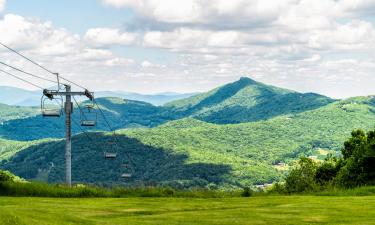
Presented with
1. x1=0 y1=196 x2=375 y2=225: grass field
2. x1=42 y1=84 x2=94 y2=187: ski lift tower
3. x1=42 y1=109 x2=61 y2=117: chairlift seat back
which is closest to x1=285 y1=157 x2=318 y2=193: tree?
x1=0 y1=196 x2=375 y2=225: grass field

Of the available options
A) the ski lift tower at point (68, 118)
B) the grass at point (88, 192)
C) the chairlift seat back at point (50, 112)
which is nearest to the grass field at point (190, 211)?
the grass at point (88, 192)

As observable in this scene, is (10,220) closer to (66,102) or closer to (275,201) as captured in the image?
(275,201)

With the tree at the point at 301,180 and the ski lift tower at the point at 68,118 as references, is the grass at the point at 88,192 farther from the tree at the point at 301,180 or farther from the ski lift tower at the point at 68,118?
the tree at the point at 301,180

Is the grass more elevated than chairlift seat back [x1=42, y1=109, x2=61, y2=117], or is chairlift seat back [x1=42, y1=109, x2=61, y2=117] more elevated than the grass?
chairlift seat back [x1=42, y1=109, x2=61, y2=117]

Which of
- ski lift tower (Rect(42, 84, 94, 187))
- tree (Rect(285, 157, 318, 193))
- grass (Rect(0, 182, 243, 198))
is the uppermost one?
ski lift tower (Rect(42, 84, 94, 187))

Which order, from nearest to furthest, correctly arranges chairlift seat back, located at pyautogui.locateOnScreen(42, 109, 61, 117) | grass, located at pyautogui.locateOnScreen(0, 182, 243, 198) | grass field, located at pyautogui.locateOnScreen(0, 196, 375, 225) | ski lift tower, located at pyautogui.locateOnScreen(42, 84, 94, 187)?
grass field, located at pyautogui.locateOnScreen(0, 196, 375, 225) < grass, located at pyautogui.locateOnScreen(0, 182, 243, 198) < ski lift tower, located at pyautogui.locateOnScreen(42, 84, 94, 187) < chairlift seat back, located at pyautogui.locateOnScreen(42, 109, 61, 117)

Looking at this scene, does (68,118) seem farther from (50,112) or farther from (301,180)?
(301,180)

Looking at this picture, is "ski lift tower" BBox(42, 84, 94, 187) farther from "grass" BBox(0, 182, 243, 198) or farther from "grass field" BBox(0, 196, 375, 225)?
"grass field" BBox(0, 196, 375, 225)

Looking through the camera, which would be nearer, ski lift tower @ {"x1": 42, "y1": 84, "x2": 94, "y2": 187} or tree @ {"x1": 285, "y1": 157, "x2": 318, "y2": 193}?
ski lift tower @ {"x1": 42, "y1": 84, "x2": 94, "y2": 187}
